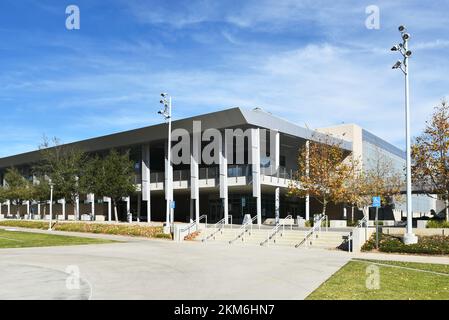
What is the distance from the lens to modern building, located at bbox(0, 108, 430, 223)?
39.7m

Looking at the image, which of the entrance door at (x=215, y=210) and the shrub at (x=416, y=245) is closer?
the shrub at (x=416, y=245)

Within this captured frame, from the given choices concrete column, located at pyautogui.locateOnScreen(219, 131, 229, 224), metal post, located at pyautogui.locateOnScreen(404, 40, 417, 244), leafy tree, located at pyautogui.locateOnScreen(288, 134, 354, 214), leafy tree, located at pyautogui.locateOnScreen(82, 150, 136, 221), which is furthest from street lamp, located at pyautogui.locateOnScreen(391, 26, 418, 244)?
leafy tree, located at pyautogui.locateOnScreen(82, 150, 136, 221)

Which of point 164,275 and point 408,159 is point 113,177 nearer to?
point 408,159

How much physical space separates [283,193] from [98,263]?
37.1m

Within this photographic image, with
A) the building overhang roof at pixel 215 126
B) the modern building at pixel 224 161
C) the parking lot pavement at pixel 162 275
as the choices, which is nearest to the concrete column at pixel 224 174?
the modern building at pixel 224 161

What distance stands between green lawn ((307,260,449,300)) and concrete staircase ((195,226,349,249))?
30.4 feet

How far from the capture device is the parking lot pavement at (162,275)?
34.3 ft

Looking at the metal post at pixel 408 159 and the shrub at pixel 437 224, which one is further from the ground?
the metal post at pixel 408 159

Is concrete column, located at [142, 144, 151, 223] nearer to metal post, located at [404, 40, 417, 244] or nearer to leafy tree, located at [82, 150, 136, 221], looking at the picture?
leafy tree, located at [82, 150, 136, 221]

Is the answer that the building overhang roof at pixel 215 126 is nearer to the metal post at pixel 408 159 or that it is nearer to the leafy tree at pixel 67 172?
the leafy tree at pixel 67 172

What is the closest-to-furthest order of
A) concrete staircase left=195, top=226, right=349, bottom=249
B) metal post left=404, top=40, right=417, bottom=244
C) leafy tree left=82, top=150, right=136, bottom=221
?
metal post left=404, top=40, right=417, bottom=244 < concrete staircase left=195, top=226, right=349, bottom=249 < leafy tree left=82, top=150, right=136, bottom=221

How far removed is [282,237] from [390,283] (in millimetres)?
16385

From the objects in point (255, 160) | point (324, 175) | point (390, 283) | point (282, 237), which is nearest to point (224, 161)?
point (255, 160)

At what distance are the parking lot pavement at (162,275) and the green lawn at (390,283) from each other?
0.43 metres
